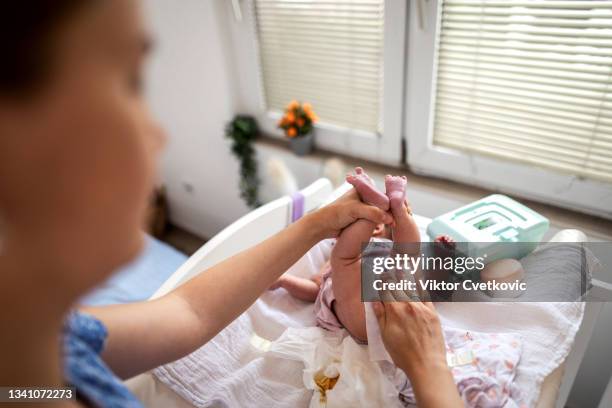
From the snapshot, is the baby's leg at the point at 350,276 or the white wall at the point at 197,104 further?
the white wall at the point at 197,104

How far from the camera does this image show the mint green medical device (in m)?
0.88

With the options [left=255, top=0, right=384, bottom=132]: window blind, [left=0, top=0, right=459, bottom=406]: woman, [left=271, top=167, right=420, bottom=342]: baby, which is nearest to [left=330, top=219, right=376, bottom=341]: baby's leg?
[left=271, top=167, right=420, bottom=342]: baby

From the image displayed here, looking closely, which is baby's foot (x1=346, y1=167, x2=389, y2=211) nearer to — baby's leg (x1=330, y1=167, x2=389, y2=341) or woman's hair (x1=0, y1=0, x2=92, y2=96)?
baby's leg (x1=330, y1=167, x2=389, y2=341)

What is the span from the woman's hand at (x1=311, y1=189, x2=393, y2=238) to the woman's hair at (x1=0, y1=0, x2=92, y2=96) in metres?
Result: 0.62

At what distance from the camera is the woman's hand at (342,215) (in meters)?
0.81

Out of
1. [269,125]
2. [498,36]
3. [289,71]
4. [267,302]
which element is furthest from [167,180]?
[498,36]

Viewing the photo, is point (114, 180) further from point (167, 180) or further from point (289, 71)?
point (167, 180)

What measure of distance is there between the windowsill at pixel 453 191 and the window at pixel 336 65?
33 millimetres

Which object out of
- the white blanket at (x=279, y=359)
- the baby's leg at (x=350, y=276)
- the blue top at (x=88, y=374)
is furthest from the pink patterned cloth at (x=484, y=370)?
the blue top at (x=88, y=374)

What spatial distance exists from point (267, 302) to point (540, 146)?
858 millimetres

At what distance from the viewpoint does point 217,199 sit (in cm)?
210

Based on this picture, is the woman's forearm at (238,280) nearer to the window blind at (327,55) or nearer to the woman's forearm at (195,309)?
the woman's forearm at (195,309)

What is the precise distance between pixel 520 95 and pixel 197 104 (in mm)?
1293

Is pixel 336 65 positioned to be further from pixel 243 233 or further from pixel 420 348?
pixel 420 348
